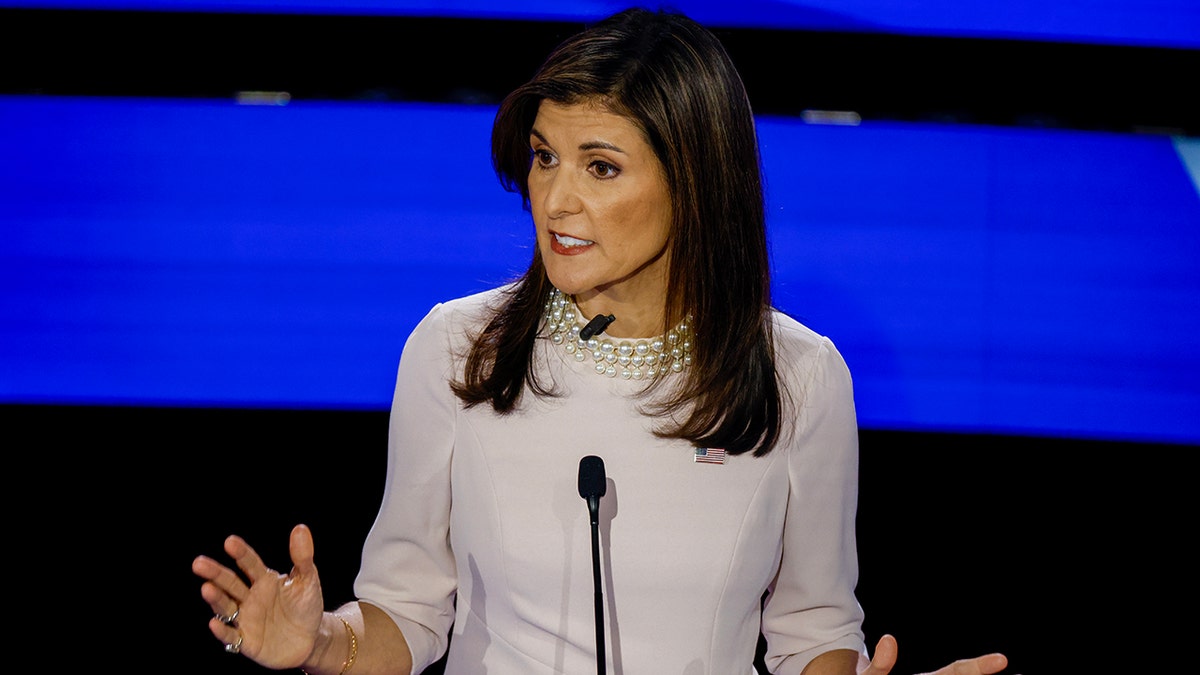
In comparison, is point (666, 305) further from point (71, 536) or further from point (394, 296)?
point (71, 536)

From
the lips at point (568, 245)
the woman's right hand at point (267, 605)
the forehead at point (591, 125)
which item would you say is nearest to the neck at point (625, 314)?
the lips at point (568, 245)

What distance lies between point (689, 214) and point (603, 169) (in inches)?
5.2

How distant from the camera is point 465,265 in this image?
255cm

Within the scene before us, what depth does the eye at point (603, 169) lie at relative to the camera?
4.84 ft

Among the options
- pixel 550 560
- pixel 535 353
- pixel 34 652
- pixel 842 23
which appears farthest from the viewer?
pixel 34 652

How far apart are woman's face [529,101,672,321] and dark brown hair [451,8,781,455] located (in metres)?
0.02

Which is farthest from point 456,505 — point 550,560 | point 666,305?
point 666,305

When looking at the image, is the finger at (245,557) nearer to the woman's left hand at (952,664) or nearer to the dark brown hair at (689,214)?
the dark brown hair at (689,214)

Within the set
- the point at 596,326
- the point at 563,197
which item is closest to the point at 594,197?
the point at 563,197

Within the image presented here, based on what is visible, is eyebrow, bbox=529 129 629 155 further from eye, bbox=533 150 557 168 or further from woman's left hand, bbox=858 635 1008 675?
woman's left hand, bbox=858 635 1008 675

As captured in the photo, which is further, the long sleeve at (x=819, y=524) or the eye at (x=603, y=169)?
the long sleeve at (x=819, y=524)

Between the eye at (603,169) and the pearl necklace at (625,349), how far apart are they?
0.68 ft

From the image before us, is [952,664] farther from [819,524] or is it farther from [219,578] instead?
[219,578]

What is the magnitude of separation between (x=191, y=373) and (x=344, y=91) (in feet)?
Answer: 2.28
